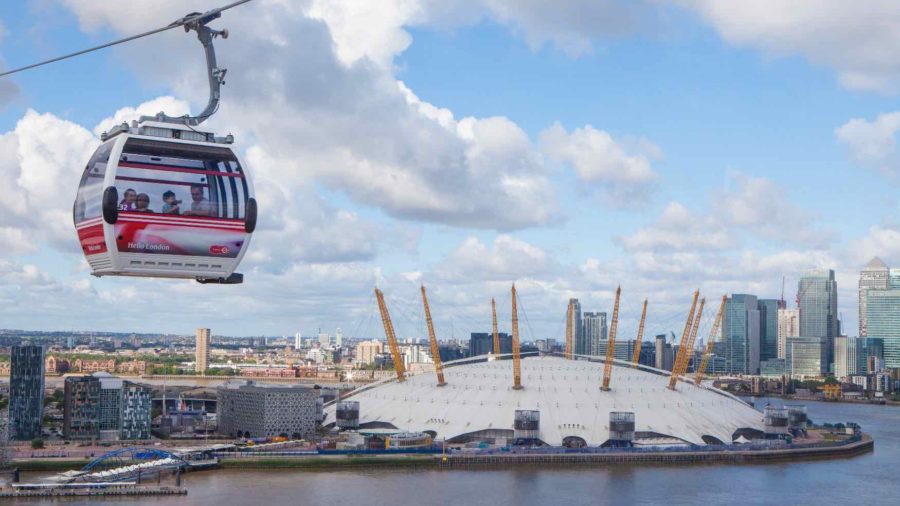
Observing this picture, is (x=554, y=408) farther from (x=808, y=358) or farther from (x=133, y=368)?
(x=808, y=358)

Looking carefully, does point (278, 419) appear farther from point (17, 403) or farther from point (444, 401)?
point (17, 403)

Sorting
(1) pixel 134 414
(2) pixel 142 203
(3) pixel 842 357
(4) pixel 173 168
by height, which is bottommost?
(1) pixel 134 414

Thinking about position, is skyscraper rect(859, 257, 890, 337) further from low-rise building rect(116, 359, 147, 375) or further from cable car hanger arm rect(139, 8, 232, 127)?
cable car hanger arm rect(139, 8, 232, 127)

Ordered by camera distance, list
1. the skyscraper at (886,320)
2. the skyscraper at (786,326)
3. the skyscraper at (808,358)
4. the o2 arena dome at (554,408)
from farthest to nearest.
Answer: the skyscraper at (786,326)
the skyscraper at (886,320)
the skyscraper at (808,358)
the o2 arena dome at (554,408)

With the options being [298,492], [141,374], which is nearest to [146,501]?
[298,492]

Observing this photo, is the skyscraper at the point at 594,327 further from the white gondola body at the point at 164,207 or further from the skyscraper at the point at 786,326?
the white gondola body at the point at 164,207

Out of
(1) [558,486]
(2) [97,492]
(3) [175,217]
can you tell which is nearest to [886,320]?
(1) [558,486]

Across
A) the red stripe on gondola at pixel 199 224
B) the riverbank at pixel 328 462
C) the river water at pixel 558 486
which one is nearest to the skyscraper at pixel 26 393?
the riverbank at pixel 328 462
